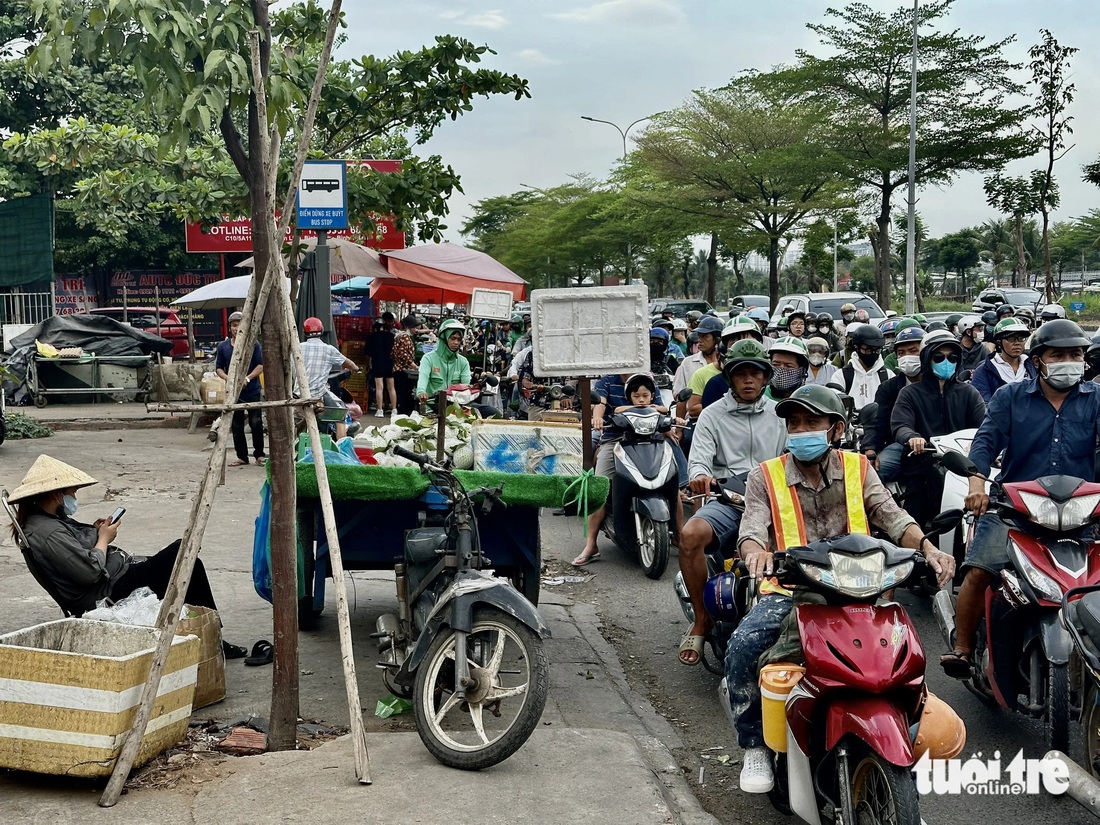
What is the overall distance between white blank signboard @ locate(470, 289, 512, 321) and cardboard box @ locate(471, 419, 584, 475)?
9.64 m

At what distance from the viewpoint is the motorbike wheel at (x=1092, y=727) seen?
172 inches

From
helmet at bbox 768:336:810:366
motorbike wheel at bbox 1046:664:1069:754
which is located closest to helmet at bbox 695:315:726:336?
helmet at bbox 768:336:810:366

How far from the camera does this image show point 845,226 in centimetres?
4203

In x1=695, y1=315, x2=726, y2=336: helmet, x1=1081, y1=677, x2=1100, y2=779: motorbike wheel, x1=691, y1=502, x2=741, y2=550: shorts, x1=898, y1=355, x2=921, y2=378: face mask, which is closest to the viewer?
x1=1081, y1=677, x2=1100, y2=779: motorbike wheel

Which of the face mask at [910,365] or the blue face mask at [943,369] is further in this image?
the face mask at [910,365]

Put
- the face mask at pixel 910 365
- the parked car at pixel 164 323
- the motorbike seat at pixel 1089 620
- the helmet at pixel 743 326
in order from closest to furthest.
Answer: the motorbike seat at pixel 1089 620 → the face mask at pixel 910 365 → the helmet at pixel 743 326 → the parked car at pixel 164 323

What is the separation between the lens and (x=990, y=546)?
17.3 feet

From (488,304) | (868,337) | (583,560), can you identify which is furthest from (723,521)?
(488,304)

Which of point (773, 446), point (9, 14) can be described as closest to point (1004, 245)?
point (9, 14)

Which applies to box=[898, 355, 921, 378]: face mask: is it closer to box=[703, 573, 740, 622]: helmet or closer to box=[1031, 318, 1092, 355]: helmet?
box=[1031, 318, 1092, 355]: helmet

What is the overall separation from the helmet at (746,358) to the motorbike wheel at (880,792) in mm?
3044

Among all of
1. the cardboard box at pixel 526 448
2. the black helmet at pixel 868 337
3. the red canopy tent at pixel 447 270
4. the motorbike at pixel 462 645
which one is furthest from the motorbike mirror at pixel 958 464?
the red canopy tent at pixel 447 270

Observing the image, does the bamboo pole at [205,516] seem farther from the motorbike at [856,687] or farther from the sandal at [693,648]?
the sandal at [693,648]

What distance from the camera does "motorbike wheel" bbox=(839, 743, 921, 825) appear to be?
11.4ft
